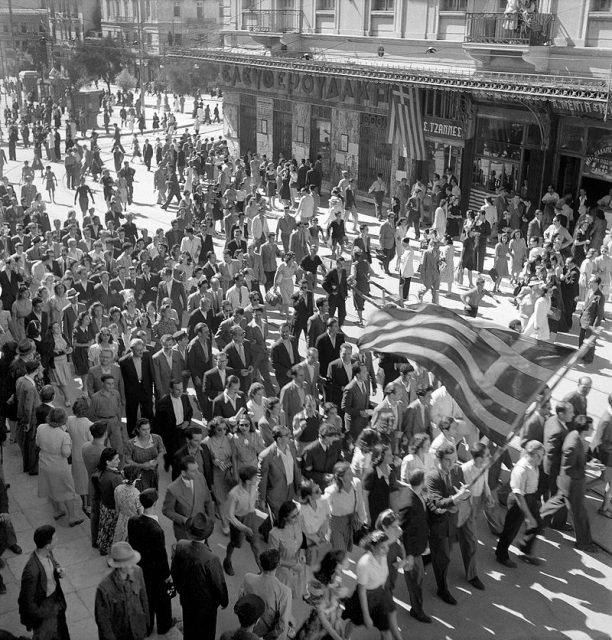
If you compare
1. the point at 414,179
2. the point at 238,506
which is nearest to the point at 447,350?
the point at 238,506

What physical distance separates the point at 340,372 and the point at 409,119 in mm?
17608

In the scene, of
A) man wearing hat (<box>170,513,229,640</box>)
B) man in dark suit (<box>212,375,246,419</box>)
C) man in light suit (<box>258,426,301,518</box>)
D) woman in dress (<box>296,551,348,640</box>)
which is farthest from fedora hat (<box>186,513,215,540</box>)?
man in dark suit (<box>212,375,246,419</box>)

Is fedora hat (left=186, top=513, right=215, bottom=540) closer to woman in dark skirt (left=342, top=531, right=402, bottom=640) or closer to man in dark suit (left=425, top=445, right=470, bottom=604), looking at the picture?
woman in dark skirt (left=342, top=531, right=402, bottom=640)

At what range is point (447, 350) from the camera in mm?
8352

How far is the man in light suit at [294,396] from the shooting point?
1021cm

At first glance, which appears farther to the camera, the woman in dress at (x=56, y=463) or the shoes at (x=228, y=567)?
the woman in dress at (x=56, y=463)

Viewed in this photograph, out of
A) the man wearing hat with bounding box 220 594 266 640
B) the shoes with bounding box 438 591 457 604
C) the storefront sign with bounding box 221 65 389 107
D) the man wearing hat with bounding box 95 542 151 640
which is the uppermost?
the storefront sign with bounding box 221 65 389 107

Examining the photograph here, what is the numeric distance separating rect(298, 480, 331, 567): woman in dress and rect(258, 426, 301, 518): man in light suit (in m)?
0.71

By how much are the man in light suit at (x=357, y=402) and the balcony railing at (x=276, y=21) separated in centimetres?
2486

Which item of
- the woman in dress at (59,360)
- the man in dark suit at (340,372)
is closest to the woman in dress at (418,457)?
the man in dark suit at (340,372)

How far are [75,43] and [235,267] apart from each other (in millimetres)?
54447

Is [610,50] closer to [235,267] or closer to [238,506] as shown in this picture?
[235,267]

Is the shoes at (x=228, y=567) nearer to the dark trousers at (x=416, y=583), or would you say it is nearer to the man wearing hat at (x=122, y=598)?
the man wearing hat at (x=122, y=598)

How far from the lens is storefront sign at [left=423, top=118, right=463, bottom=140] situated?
2550 cm
